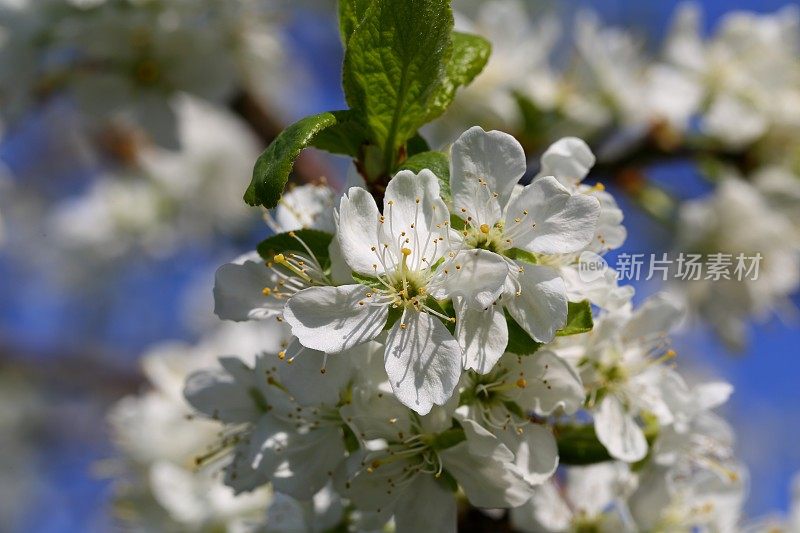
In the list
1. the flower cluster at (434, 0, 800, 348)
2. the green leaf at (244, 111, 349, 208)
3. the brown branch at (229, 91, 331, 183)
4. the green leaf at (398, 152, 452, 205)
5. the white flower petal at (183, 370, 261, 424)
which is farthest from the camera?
the brown branch at (229, 91, 331, 183)

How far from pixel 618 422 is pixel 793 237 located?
5.03 feet

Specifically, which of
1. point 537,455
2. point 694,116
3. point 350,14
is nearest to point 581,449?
point 537,455

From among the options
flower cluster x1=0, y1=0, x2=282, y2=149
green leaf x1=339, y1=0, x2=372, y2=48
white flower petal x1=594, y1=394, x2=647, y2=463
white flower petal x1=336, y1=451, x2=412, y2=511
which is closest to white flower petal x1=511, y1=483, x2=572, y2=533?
white flower petal x1=594, y1=394, x2=647, y2=463

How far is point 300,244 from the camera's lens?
1.27 meters

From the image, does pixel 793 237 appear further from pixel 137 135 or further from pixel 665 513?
pixel 137 135

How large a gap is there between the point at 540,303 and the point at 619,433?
1.09 ft

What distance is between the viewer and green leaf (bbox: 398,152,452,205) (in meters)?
1.24

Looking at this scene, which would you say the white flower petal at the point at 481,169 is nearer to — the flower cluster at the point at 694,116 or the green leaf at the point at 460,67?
the green leaf at the point at 460,67

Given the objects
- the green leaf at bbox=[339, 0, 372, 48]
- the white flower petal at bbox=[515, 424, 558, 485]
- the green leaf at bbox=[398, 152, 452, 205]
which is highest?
the green leaf at bbox=[339, 0, 372, 48]

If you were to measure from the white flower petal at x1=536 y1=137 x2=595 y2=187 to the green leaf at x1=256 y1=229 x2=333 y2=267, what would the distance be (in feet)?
1.10

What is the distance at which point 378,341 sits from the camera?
1231mm

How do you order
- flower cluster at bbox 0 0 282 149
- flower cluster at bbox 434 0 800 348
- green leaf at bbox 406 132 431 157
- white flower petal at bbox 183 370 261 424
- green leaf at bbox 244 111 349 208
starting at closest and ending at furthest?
green leaf at bbox 244 111 349 208 → green leaf at bbox 406 132 431 157 → white flower petal at bbox 183 370 261 424 → flower cluster at bbox 0 0 282 149 → flower cluster at bbox 434 0 800 348

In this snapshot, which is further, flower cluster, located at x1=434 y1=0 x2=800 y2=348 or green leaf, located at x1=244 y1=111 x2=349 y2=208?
flower cluster, located at x1=434 y1=0 x2=800 y2=348

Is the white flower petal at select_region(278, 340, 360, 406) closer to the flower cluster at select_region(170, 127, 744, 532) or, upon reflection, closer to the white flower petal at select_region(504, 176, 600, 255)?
the flower cluster at select_region(170, 127, 744, 532)
